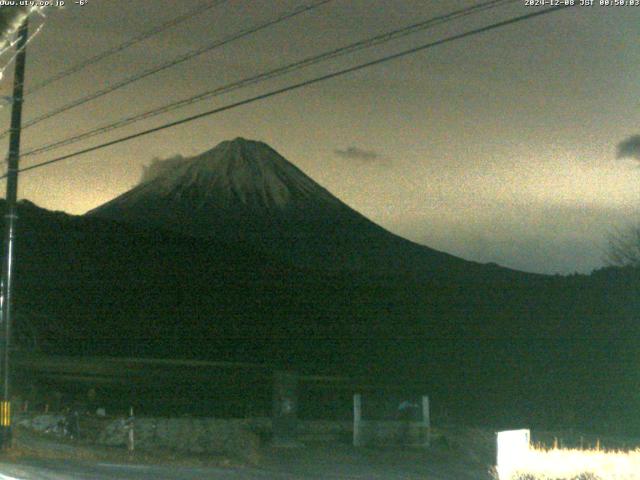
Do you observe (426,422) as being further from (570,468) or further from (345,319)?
(345,319)

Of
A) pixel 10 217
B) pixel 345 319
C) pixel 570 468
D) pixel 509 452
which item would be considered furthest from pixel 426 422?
pixel 345 319

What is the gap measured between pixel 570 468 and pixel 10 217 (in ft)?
38.0

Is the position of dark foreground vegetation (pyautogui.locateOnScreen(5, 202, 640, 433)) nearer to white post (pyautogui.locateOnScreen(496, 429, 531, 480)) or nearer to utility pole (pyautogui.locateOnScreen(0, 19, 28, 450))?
white post (pyautogui.locateOnScreen(496, 429, 531, 480))

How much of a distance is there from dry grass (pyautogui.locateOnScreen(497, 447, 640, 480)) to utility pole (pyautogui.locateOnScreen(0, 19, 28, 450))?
9800 mm

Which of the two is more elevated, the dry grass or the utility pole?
the utility pole

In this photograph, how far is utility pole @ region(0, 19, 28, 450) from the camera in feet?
59.0

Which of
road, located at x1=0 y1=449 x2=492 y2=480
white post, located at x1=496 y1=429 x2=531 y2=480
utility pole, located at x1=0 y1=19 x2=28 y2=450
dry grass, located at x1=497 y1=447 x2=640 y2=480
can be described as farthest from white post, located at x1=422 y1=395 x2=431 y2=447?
utility pole, located at x1=0 y1=19 x2=28 y2=450

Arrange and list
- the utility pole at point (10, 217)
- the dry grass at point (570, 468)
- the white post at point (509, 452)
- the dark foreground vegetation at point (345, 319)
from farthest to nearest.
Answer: the dark foreground vegetation at point (345, 319), the utility pole at point (10, 217), the white post at point (509, 452), the dry grass at point (570, 468)

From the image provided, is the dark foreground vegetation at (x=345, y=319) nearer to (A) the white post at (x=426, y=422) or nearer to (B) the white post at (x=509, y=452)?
(A) the white post at (x=426, y=422)

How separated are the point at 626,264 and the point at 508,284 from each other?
41465 mm

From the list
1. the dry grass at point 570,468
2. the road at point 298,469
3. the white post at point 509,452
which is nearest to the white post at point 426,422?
the road at point 298,469

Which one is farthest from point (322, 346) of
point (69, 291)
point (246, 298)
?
point (69, 291)

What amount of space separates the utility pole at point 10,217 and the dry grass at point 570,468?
9800 millimetres

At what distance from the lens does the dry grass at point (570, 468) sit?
41.1 feet
